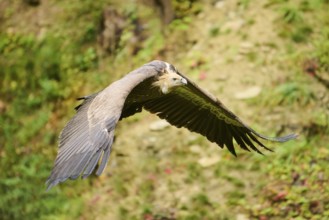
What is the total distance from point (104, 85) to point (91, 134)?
13.4 ft

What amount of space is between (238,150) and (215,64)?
134 cm

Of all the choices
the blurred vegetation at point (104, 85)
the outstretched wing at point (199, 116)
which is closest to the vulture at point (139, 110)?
the outstretched wing at point (199, 116)

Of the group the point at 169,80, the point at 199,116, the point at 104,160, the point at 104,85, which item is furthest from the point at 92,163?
the point at 104,85

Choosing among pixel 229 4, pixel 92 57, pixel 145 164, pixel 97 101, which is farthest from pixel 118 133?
pixel 97 101

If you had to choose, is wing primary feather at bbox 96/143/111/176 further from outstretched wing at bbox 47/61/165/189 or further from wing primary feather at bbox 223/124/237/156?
wing primary feather at bbox 223/124/237/156

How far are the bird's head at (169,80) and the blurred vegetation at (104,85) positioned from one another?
177 cm

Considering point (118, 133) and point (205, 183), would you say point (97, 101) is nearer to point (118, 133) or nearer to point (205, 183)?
point (205, 183)

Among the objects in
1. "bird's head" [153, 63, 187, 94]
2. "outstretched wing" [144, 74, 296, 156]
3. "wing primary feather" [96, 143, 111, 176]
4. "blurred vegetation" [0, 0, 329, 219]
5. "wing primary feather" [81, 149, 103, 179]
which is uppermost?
"wing primary feather" [96, 143, 111, 176]

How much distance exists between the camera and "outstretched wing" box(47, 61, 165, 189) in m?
5.11

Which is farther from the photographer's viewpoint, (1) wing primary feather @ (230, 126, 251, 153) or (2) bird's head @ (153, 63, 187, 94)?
(1) wing primary feather @ (230, 126, 251, 153)

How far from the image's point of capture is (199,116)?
7.18m

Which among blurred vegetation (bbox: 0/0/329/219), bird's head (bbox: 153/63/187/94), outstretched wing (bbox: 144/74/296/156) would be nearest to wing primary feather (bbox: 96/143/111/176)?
bird's head (bbox: 153/63/187/94)

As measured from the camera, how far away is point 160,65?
6.57 meters

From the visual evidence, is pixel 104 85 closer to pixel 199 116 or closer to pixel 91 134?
pixel 199 116
